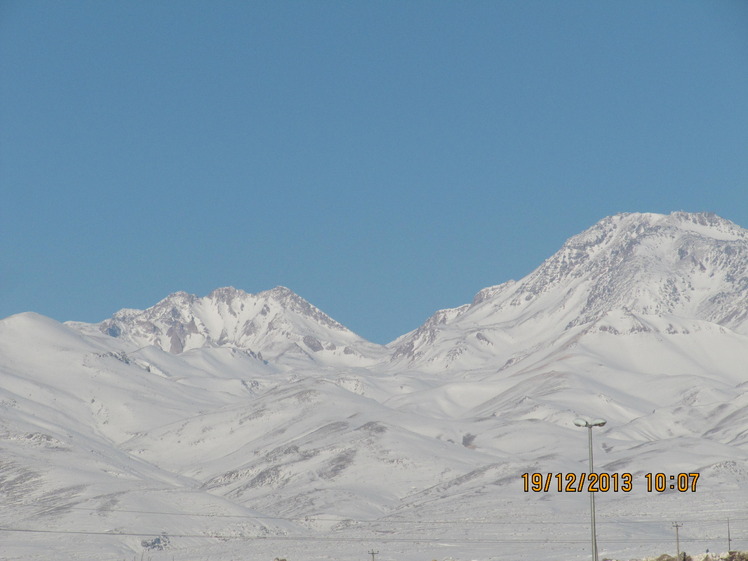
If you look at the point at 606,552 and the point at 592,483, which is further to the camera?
the point at 606,552

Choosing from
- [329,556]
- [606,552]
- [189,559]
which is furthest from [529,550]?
[189,559]

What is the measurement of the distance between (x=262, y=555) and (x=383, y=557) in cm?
1770

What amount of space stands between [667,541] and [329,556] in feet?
155

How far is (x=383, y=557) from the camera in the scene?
180375 millimetres

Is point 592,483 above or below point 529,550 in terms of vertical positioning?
below

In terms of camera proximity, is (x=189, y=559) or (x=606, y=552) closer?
(x=606, y=552)

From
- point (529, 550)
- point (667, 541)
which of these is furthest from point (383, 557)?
point (667, 541)

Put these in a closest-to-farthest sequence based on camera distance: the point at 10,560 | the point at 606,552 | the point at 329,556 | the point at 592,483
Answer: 1. the point at 592,483
2. the point at 606,552
3. the point at 329,556
4. the point at 10,560

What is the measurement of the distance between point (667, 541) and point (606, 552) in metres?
17.0

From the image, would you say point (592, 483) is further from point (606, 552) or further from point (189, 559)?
point (189, 559)

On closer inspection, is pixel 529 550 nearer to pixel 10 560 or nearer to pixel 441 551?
pixel 441 551

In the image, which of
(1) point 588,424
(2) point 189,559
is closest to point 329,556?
(2) point 189,559

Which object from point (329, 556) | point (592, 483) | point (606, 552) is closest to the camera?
point (592, 483)

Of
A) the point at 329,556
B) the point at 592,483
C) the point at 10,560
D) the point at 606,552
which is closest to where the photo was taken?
the point at 592,483
